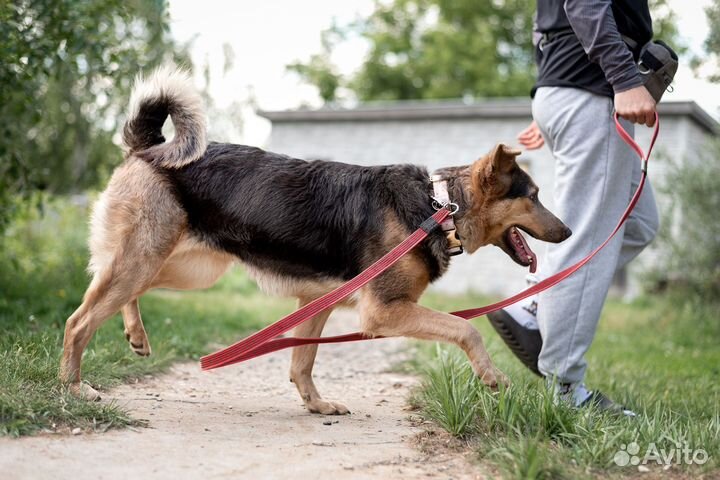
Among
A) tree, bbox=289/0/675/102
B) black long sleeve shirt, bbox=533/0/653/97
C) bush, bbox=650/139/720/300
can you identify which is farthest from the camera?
tree, bbox=289/0/675/102

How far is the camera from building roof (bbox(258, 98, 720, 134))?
48.7 feet

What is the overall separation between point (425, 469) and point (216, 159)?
216 cm

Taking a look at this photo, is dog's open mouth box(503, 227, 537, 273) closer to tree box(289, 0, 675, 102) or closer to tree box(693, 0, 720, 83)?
tree box(693, 0, 720, 83)

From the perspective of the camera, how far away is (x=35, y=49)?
5.98 meters

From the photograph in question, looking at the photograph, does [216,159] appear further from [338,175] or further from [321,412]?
[321,412]

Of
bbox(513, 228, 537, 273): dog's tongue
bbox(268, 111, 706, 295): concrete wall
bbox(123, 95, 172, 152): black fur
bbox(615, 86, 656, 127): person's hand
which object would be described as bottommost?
bbox(268, 111, 706, 295): concrete wall

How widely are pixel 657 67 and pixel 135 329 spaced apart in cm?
351

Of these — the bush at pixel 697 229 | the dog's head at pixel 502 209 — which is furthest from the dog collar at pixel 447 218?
the bush at pixel 697 229

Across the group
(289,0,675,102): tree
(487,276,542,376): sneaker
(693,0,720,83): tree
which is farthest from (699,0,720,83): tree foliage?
(289,0,675,102): tree

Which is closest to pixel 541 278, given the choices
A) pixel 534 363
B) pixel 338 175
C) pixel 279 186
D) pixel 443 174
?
pixel 534 363

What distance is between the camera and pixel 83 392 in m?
3.83

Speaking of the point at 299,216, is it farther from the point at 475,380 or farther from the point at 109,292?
the point at 475,380

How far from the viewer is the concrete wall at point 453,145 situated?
51.1 feet

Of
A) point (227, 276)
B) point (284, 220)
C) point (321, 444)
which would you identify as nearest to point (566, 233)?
point (284, 220)
